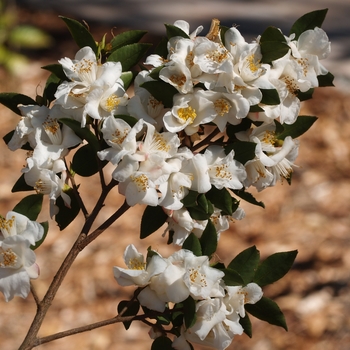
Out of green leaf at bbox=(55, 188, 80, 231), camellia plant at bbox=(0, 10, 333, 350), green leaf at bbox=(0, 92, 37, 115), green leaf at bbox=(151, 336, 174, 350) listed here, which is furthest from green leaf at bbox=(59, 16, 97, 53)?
green leaf at bbox=(151, 336, 174, 350)

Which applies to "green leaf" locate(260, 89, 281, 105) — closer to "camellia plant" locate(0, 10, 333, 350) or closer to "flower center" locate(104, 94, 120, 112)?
"camellia plant" locate(0, 10, 333, 350)

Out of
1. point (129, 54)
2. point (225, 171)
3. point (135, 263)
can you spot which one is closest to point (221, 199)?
point (225, 171)

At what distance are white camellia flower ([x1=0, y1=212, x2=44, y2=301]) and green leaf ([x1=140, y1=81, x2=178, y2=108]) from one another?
0.79 feet

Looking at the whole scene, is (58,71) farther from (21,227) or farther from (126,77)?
(21,227)

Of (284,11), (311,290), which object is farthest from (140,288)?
(284,11)

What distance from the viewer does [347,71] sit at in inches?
149

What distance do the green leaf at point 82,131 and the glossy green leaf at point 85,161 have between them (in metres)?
0.04

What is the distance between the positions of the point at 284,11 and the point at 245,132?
159 inches

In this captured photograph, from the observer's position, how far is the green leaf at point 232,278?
3.03 feet

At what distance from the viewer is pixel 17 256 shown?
2.93 feet

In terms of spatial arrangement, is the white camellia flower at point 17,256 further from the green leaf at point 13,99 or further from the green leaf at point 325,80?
the green leaf at point 325,80

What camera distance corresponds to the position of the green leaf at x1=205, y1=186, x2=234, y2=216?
36.9 inches

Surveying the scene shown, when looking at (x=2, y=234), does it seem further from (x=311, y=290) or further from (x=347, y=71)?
(x=347, y=71)

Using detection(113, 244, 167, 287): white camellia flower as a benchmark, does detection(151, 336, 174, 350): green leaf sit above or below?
below
